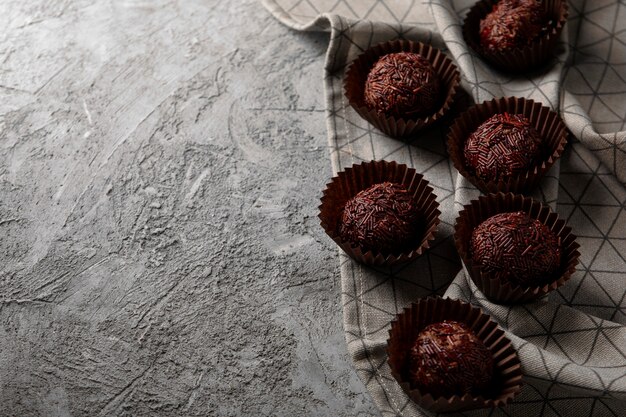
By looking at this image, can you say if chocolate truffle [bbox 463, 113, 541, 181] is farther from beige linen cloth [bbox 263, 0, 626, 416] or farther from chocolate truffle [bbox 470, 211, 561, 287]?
chocolate truffle [bbox 470, 211, 561, 287]

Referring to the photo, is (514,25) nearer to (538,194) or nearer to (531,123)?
(531,123)

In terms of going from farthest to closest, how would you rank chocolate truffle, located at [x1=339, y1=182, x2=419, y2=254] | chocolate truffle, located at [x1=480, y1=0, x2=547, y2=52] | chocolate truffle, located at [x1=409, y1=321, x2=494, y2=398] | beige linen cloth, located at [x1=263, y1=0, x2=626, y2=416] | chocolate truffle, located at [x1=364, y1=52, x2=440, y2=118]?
chocolate truffle, located at [x1=480, y1=0, x2=547, y2=52], chocolate truffle, located at [x1=364, y1=52, x2=440, y2=118], chocolate truffle, located at [x1=339, y1=182, x2=419, y2=254], beige linen cloth, located at [x1=263, y1=0, x2=626, y2=416], chocolate truffle, located at [x1=409, y1=321, x2=494, y2=398]

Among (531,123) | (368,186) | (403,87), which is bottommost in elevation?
(368,186)

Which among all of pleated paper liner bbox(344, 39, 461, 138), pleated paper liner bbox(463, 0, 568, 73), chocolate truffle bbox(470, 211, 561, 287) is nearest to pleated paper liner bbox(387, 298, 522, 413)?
chocolate truffle bbox(470, 211, 561, 287)

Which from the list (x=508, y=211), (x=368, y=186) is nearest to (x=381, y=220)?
(x=368, y=186)

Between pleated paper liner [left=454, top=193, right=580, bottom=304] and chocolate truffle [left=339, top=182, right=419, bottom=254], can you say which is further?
chocolate truffle [left=339, top=182, right=419, bottom=254]

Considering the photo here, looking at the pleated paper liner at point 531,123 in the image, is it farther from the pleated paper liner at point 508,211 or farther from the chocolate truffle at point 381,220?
the chocolate truffle at point 381,220
